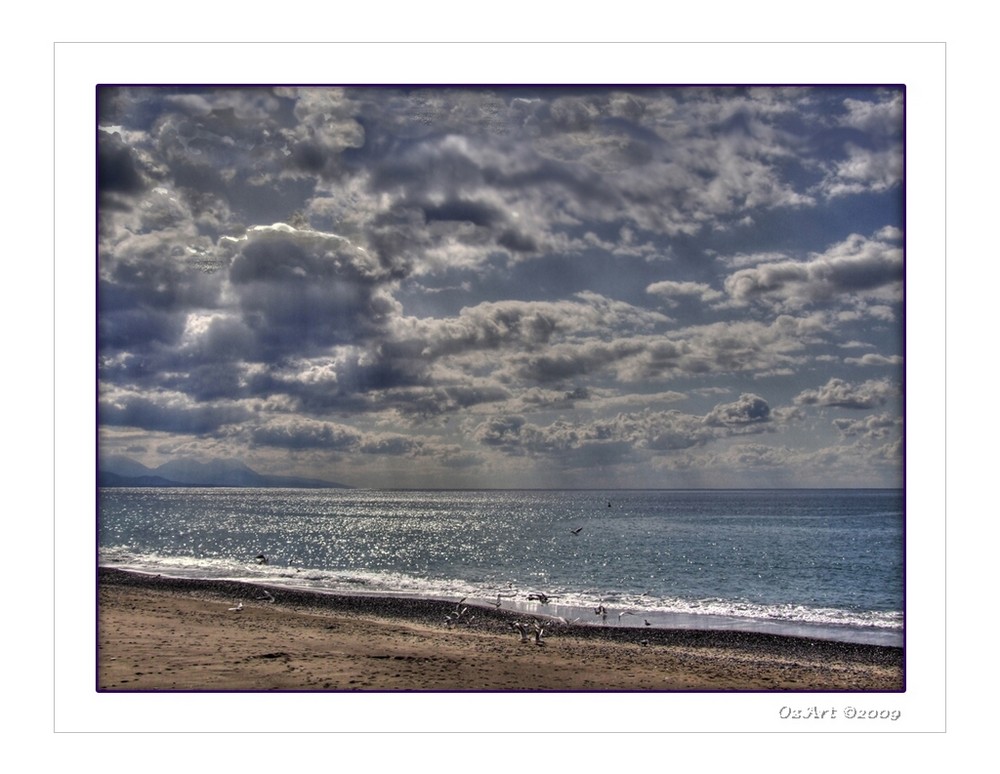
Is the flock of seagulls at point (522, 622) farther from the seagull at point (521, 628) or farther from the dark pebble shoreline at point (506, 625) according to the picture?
the dark pebble shoreline at point (506, 625)

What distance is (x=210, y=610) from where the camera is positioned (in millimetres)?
11922

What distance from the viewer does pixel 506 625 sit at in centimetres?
1138

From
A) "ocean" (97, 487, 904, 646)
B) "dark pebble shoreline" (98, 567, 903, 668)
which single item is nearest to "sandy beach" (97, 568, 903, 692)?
"dark pebble shoreline" (98, 567, 903, 668)

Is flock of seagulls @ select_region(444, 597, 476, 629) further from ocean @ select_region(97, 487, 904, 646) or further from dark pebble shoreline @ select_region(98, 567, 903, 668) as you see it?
ocean @ select_region(97, 487, 904, 646)

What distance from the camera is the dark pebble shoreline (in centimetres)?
1045

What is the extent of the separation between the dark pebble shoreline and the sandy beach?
0.13 feet

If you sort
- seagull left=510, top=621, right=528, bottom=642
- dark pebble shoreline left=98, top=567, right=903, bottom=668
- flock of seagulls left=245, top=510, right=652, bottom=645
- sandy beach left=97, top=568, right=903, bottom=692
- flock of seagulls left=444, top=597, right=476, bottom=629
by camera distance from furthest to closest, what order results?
flock of seagulls left=444, top=597, right=476, bottom=629
flock of seagulls left=245, top=510, right=652, bottom=645
seagull left=510, top=621, right=528, bottom=642
dark pebble shoreline left=98, top=567, right=903, bottom=668
sandy beach left=97, top=568, right=903, bottom=692

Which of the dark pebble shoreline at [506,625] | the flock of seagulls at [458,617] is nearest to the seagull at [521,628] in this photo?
the dark pebble shoreline at [506,625]

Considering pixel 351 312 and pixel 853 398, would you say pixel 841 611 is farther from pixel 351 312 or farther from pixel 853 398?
pixel 351 312

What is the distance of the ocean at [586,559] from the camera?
1284 centimetres

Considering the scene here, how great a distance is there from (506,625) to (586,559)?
17116 mm

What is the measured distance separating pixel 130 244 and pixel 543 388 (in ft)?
20.6
